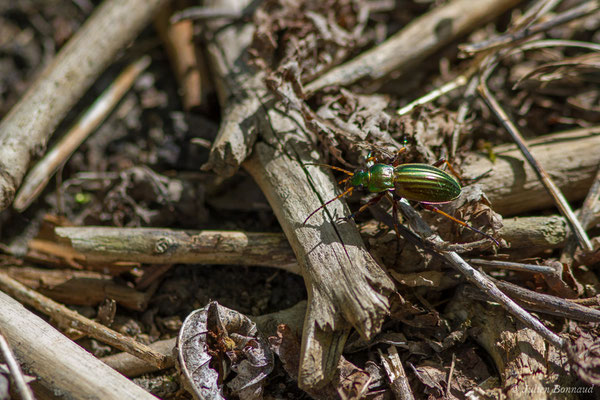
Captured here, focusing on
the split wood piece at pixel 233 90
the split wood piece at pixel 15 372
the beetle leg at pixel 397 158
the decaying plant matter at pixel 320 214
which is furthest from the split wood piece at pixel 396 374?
the split wood piece at pixel 15 372

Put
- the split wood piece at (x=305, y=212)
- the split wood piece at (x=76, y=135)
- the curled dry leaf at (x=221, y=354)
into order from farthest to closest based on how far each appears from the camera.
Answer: the split wood piece at (x=76, y=135) < the curled dry leaf at (x=221, y=354) < the split wood piece at (x=305, y=212)

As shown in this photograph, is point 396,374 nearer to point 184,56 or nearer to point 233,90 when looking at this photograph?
point 233,90

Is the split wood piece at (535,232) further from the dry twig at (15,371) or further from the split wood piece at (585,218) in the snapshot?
the dry twig at (15,371)

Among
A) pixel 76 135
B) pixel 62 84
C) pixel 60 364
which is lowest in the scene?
pixel 60 364

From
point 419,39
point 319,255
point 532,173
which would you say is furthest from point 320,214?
point 419,39

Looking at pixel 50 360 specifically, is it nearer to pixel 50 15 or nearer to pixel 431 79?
pixel 431 79

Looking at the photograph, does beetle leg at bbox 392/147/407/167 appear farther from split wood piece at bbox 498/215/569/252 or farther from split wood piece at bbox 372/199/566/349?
split wood piece at bbox 498/215/569/252

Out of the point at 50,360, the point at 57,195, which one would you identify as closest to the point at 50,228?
the point at 57,195

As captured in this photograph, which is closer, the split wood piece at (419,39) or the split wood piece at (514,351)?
the split wood piece at (514,351)
